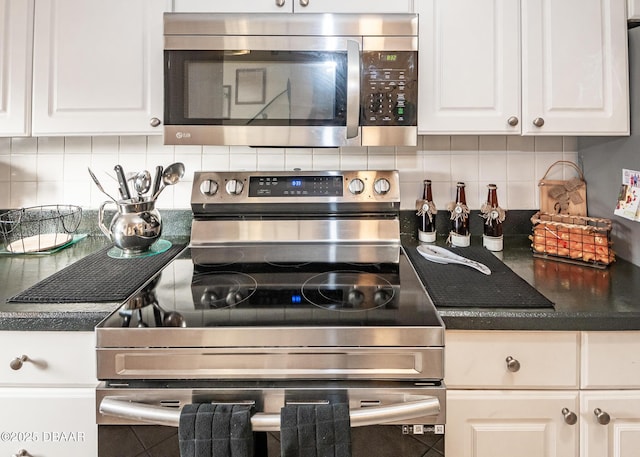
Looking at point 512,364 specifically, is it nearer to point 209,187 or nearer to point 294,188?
point 294,188

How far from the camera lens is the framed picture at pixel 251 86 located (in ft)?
4.14

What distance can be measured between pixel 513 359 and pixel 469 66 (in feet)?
2.97

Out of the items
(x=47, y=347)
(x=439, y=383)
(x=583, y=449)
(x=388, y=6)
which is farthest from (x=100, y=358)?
(x=388, y=6)

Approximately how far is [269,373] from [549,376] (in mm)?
671

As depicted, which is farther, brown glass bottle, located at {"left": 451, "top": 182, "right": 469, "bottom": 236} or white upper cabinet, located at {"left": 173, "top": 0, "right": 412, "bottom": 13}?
brown glass bottle, located at {"left": 451, "top": 182, "right": 469, "bottom": 236}

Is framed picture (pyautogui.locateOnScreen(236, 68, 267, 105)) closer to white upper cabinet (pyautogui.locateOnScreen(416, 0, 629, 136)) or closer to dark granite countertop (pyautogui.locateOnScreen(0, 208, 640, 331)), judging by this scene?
white upper cabinet (pyautogui.locateOnScreen(416, 0, 629, 136))

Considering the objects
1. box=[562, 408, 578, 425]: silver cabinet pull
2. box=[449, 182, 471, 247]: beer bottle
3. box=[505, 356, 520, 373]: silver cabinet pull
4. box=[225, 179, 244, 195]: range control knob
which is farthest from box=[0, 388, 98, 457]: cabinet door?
box=[449, 182, 471, 247]: beer bottle

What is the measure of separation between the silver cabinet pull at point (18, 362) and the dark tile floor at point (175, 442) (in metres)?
0.27

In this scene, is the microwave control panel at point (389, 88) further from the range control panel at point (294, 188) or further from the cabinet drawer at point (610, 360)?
the cabinet drawer at point (610, 360)

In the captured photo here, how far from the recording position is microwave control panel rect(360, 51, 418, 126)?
126 centimetres

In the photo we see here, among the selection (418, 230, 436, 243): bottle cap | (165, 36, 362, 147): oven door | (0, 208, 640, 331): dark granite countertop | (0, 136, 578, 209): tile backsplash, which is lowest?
(0, 208, 640, 331): dark granite countertop

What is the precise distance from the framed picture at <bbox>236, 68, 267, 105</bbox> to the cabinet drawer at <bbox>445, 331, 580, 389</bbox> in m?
0.88

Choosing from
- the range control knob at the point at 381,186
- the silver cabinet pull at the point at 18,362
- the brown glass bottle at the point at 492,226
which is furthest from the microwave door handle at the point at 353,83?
the silver cabinet pull at the point at 18,362

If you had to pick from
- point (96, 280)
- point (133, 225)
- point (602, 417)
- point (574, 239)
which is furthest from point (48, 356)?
point (574, 239)
